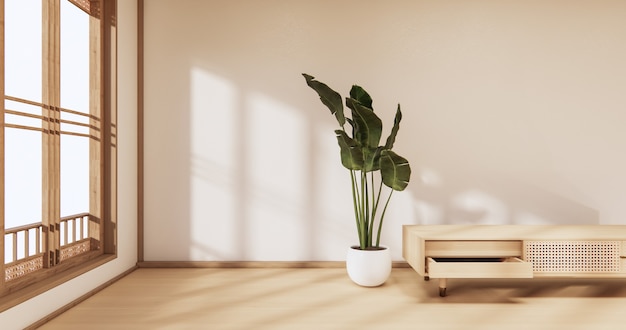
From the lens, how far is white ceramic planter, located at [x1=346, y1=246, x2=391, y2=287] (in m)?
2.73

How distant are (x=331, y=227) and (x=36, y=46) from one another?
2.26 metres

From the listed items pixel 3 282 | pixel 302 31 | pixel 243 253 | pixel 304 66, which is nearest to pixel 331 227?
pixel 243 253

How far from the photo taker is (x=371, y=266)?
8.95 feet

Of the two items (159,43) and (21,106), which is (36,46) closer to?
(21,106)

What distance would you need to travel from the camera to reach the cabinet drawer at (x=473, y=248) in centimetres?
260

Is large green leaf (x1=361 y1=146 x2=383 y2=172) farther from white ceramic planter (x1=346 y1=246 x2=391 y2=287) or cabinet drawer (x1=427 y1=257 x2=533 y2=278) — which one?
cabinet drawer (x1=427 y1=257 x2=533 y2=278)

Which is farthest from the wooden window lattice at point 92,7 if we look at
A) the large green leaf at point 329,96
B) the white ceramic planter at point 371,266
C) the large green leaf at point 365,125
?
the white ceramic planter at point 371,266

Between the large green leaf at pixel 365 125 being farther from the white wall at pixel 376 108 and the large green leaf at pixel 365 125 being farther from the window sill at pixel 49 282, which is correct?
the window sill at pixel 49 282

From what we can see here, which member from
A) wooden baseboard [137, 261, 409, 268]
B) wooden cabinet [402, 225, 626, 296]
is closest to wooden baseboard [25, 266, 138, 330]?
wooden baseboard [137, 261, 409, 268]

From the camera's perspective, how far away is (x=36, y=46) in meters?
2.33

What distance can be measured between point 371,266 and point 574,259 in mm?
1205

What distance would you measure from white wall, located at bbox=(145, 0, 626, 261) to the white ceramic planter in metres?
0.59

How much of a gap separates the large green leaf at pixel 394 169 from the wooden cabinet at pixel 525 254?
1.17 ft

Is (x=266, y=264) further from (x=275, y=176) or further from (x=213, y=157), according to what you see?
(x=213, y=157)
